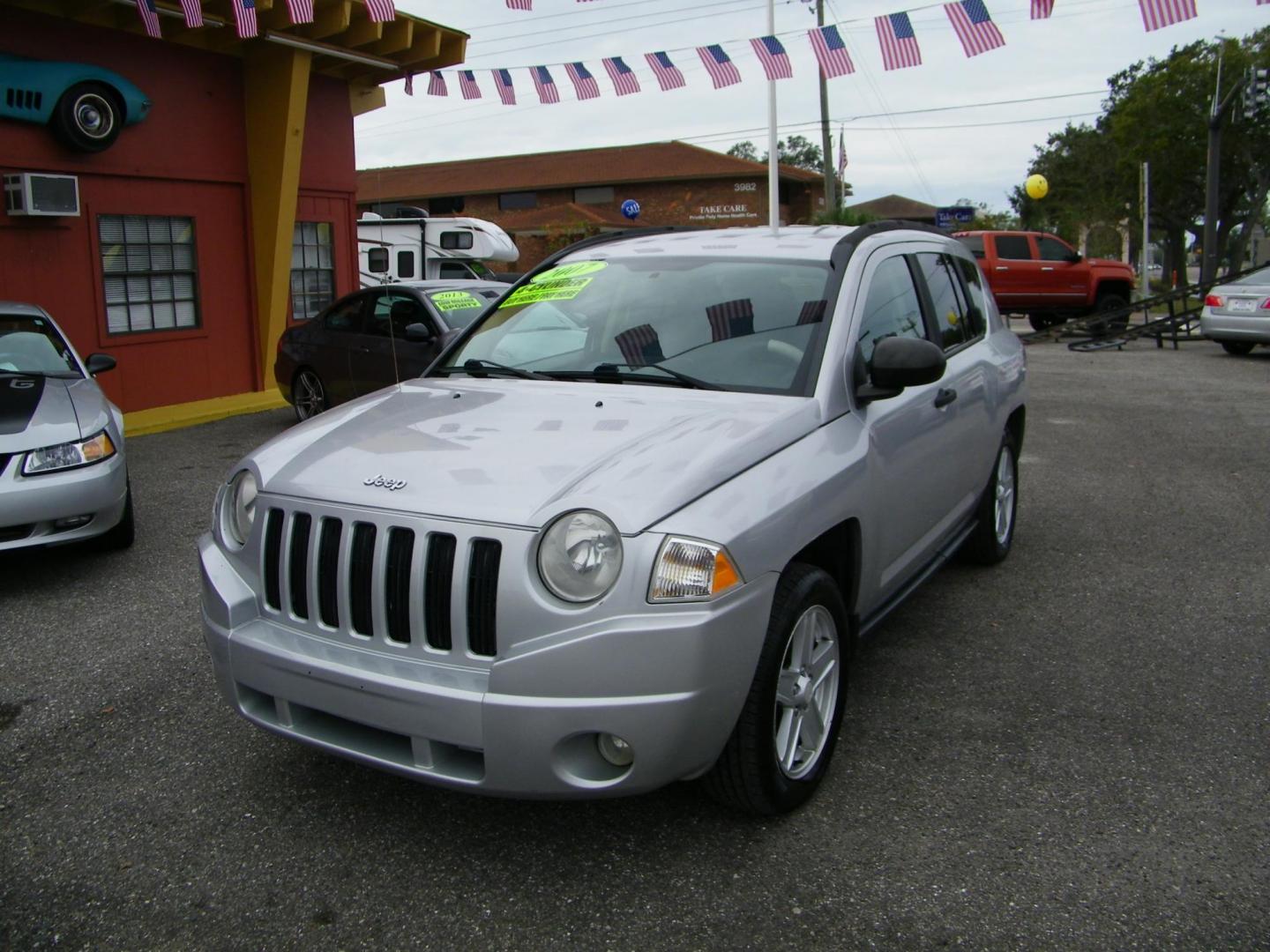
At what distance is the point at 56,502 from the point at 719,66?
6953 millimetres

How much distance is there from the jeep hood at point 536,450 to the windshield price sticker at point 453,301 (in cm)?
635

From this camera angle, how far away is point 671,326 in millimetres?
4125

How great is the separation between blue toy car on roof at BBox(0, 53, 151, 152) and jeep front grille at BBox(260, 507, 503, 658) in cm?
928

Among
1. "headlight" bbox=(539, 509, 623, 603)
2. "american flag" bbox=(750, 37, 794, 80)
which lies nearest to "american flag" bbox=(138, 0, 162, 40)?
"american flag" bbox=(750, 37, 794, 80)

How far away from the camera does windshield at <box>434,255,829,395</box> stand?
12.7ft

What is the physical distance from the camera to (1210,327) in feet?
56.6

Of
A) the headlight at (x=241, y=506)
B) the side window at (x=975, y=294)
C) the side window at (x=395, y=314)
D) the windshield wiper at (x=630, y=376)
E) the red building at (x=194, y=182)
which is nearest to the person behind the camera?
the headlight at (x=241, y=506)

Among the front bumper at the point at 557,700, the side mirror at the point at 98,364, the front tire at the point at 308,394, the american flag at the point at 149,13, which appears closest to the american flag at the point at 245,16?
the american flag at the point at 149,13

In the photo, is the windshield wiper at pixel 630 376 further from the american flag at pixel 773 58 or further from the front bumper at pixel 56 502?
the american flag at pixel 773 58

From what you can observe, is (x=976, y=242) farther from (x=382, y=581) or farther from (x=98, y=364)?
(x=382, y=581)

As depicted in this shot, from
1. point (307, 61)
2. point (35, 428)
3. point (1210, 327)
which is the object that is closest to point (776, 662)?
point (35, 428)

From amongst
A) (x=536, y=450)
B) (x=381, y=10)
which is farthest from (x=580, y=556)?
(x=381, y=10)

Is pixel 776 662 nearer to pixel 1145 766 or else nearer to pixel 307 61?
pixel 1145 766

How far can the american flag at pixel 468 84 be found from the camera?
451 inches
